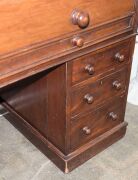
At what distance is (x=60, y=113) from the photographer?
141 cm

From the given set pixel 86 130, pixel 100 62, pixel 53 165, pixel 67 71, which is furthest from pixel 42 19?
pixel 53 165

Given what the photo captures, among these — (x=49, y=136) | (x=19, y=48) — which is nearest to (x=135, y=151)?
(x=49, y=136)

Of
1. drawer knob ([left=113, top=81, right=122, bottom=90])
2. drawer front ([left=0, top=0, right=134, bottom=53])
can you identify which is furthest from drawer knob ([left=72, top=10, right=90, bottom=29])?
drawer knob ([left=113, top=81, right=122, bottom=90])

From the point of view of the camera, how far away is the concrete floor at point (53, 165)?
1.56m

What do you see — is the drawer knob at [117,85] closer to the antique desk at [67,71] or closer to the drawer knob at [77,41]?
the antique desk at [67,71]

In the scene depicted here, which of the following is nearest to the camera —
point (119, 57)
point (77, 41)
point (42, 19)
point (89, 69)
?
point (42, 19)

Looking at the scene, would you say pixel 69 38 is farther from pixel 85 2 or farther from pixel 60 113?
pixel 60 113

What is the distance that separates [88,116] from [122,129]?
350 mm

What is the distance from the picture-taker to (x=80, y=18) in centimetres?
111

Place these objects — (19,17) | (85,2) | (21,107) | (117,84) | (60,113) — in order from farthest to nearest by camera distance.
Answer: (21,107) → (117,84) → (60,113) → (85,2) → (19,17)

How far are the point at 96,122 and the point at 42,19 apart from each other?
693mm

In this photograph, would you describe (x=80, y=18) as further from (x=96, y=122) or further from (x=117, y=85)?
(x=96, y=122)

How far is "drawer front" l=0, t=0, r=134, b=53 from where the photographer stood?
3.14 ft

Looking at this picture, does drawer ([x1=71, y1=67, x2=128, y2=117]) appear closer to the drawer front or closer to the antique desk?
the antique desk
